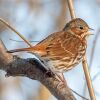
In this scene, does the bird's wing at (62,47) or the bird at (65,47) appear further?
the bird's wing at (62,47)

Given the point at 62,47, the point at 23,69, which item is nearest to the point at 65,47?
the point at 62,47

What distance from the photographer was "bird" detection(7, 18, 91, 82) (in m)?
4.33

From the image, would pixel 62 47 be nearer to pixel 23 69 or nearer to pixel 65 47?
pixel 65 47

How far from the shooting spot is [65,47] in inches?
186

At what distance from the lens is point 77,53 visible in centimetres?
470

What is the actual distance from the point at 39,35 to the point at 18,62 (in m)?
2.55

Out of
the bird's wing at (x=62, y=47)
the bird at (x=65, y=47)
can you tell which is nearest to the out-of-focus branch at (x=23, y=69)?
the bird at (x=65, y=47)

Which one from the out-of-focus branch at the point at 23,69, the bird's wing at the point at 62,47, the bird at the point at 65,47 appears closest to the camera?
the out-of-focus branch at the point at 23,69

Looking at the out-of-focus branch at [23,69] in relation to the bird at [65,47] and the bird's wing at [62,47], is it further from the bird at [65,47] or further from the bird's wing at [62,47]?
the bird's wing at [62,47]

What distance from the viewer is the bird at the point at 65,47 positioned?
4328mm

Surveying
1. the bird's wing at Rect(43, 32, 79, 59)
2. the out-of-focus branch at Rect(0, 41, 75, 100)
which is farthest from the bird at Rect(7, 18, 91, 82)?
the out-of-focus branch at Rect(0, 41, 75, 100)

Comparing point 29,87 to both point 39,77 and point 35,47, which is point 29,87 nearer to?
point 35,47

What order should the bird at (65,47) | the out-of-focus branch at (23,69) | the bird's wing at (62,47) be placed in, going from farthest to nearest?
the bird's wing at (62,47)
the bird at (65,47)
the out-of-focus branch at (23,69)

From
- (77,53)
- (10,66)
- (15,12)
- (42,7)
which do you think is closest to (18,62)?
(10,66)
